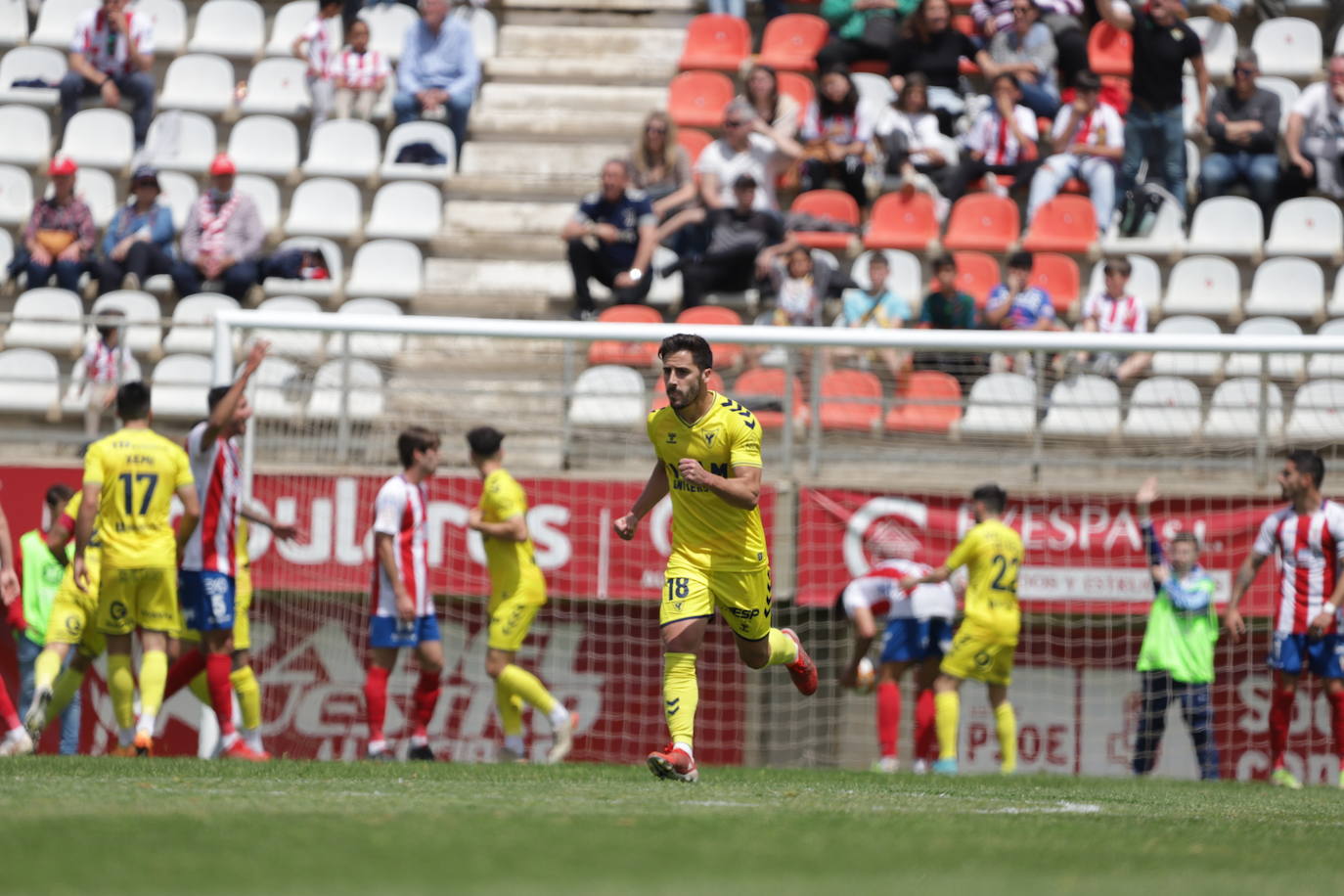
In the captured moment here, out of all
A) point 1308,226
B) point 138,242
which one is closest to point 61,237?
point 138,242

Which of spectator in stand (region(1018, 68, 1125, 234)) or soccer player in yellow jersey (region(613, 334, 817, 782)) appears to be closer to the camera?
soccer player in yellow jersey (region(613, 334, 817, 782))

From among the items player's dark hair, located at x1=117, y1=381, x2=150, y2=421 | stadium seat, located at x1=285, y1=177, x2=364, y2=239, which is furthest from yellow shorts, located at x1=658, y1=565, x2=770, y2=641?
stadium seat, located at x1=285, y1=177, x2=364, y2=239

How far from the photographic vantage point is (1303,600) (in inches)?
500

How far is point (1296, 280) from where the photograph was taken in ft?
56.6

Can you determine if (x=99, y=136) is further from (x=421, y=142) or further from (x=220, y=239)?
(x=421, y=142)

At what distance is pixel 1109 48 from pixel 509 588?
1039cm

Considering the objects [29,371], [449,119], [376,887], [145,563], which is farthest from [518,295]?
[376,887]

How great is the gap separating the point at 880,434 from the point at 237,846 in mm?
9765

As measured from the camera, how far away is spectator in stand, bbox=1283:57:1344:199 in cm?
1808

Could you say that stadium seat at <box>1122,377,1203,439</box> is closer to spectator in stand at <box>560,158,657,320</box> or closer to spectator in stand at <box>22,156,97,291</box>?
spectator in stand at <box>560,158,657,320</box>

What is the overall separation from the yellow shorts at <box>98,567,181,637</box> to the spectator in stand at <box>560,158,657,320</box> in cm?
605

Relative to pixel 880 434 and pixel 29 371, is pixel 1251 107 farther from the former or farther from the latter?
pixel 29 371

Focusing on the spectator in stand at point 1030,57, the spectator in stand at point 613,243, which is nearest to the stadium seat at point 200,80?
the spectator in stand at point 613,243

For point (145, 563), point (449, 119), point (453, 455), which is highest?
point (449, 119)
